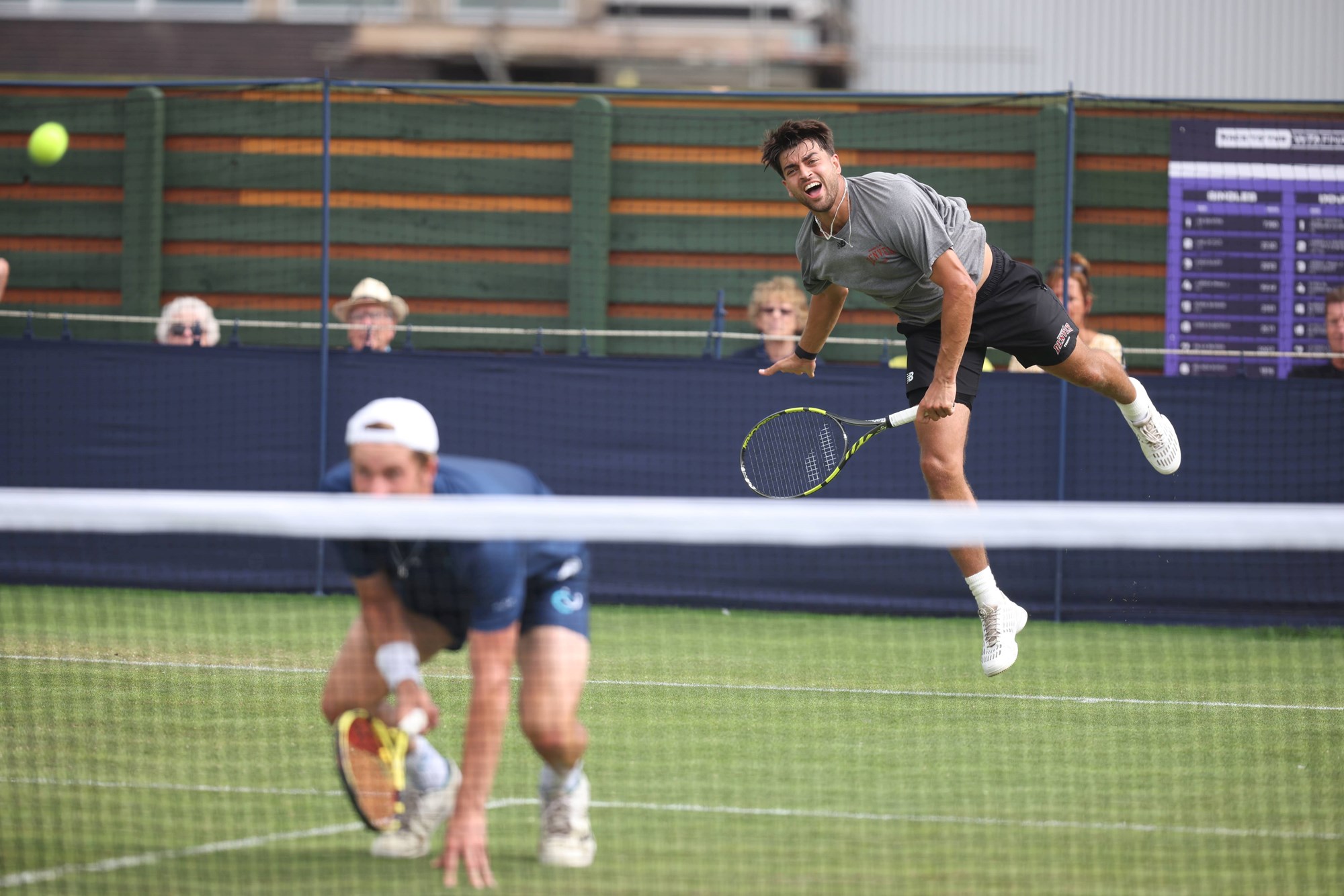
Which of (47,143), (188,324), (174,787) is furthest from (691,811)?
(47,143)

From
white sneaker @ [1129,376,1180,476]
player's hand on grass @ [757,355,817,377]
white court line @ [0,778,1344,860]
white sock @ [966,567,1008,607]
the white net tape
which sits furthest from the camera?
white sneaker @ [1129,376,1180,476]

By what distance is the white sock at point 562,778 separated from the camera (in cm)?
437

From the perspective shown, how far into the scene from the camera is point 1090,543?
3.87 m

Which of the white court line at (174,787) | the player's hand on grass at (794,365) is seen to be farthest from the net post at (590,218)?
the white court line at (174,787)

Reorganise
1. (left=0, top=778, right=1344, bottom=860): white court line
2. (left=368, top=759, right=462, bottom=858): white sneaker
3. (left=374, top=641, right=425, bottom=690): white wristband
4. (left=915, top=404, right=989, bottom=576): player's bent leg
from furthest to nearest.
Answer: (left=915, top=404, right=989, bottom=576): player's bent leg < (left=0, top=778, right=1344, bottom=860): white court line < (left=368, top=759, right=462, bottom=858): white sneaker < (left=374, top=641, right=425, bottom=690): white wristband

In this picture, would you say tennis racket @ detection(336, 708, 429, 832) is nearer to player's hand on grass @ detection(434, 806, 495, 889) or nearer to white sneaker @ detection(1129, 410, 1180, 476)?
player's hand on grass @ detection(434, 806, 495, 889)

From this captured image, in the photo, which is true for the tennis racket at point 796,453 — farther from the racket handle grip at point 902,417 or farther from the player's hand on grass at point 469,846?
the player's hand on grass at point 469,846

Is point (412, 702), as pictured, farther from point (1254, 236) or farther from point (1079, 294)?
point (1254, 236)

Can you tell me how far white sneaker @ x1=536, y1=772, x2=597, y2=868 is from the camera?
4.34 meters

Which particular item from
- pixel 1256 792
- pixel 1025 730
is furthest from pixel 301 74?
pixel 1256 792

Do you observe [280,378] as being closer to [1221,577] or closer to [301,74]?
[1221,577]

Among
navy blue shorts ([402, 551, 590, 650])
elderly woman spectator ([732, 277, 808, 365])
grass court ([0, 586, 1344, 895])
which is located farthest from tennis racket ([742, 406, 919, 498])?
navy blue shorts ([402, 551, 590, 650])

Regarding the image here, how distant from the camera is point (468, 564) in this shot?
161 inches

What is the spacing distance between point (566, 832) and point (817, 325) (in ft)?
11.6
